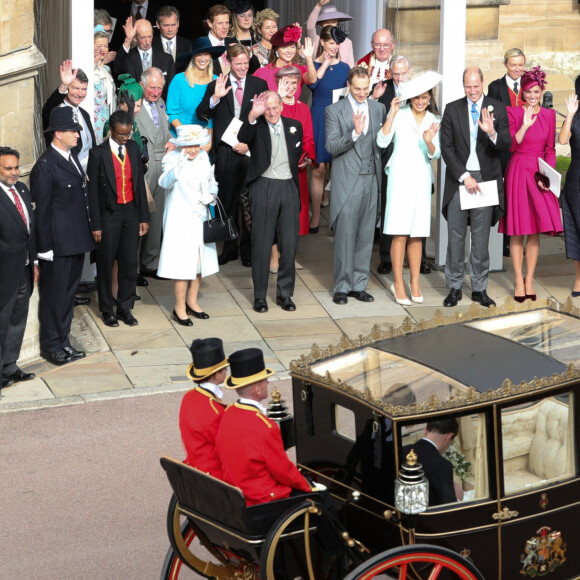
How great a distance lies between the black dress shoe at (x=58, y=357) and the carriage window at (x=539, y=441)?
4.98m

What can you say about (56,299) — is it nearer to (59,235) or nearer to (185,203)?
(59,235)

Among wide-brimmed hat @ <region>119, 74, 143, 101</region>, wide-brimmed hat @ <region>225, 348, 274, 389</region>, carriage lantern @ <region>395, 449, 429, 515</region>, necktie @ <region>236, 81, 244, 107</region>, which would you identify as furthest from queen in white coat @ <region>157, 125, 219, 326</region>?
carriage lantern @ <region>395, 449, 429, 515</region>

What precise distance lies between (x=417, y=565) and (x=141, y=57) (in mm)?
8180

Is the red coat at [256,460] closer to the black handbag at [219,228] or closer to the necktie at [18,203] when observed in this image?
the necktie at [18,203]

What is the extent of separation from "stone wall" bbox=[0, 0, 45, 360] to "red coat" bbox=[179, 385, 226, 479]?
4380mm

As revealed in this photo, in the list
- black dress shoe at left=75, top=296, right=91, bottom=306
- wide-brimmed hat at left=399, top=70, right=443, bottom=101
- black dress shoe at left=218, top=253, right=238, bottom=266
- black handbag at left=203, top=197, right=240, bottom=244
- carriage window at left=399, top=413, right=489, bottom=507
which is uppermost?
wide-brimmed hat at left=399, top=70, right=443, bottom=101

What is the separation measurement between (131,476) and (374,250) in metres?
5.69

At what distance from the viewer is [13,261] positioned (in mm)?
10484

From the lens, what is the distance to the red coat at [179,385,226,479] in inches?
277

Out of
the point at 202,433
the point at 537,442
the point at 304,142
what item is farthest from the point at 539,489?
the point at 304,142

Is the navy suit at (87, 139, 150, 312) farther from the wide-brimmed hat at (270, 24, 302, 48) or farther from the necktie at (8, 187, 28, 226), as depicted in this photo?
the wide-brimmed hat at (270, 24, 302, 48)

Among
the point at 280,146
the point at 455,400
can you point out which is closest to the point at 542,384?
the point at 455,400

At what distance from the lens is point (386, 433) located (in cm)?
673

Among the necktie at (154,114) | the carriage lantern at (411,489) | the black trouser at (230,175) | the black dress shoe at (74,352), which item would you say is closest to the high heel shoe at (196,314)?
the black trouser at (230,175)
